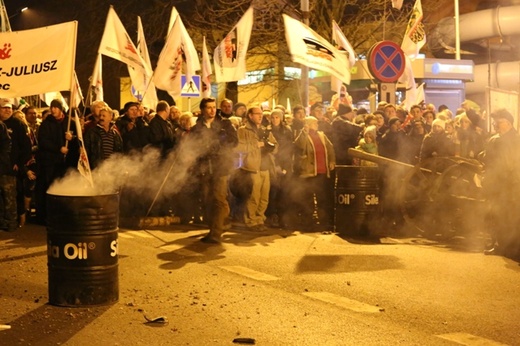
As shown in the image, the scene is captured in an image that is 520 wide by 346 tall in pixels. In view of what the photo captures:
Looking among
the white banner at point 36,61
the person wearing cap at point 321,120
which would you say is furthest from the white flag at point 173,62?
the white banner at point 36,61

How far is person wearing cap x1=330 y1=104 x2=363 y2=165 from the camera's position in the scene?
14625 mm

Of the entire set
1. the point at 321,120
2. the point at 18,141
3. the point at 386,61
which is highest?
the point at 386,61

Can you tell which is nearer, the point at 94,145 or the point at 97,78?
the point at 94,145

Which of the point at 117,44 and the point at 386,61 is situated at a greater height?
the point at 117,44

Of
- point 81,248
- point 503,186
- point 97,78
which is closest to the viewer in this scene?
point 81,248

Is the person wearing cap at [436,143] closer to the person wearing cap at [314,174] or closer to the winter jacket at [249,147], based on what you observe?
the person wearing cap at [314,174]

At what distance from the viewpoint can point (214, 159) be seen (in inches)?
475

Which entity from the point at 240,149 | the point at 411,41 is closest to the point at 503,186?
the point at 240,149

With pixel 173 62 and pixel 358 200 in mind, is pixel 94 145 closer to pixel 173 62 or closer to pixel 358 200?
Answer: pixel 173 62

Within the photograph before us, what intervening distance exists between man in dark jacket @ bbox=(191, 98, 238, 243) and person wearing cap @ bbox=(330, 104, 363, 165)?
287 centimetres

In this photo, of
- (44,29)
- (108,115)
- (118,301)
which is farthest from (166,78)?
(118,301)

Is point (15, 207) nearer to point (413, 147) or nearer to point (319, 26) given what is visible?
point (413, 147)

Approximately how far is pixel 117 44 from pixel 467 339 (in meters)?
9.55

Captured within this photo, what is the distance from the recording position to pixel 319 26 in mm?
24844
